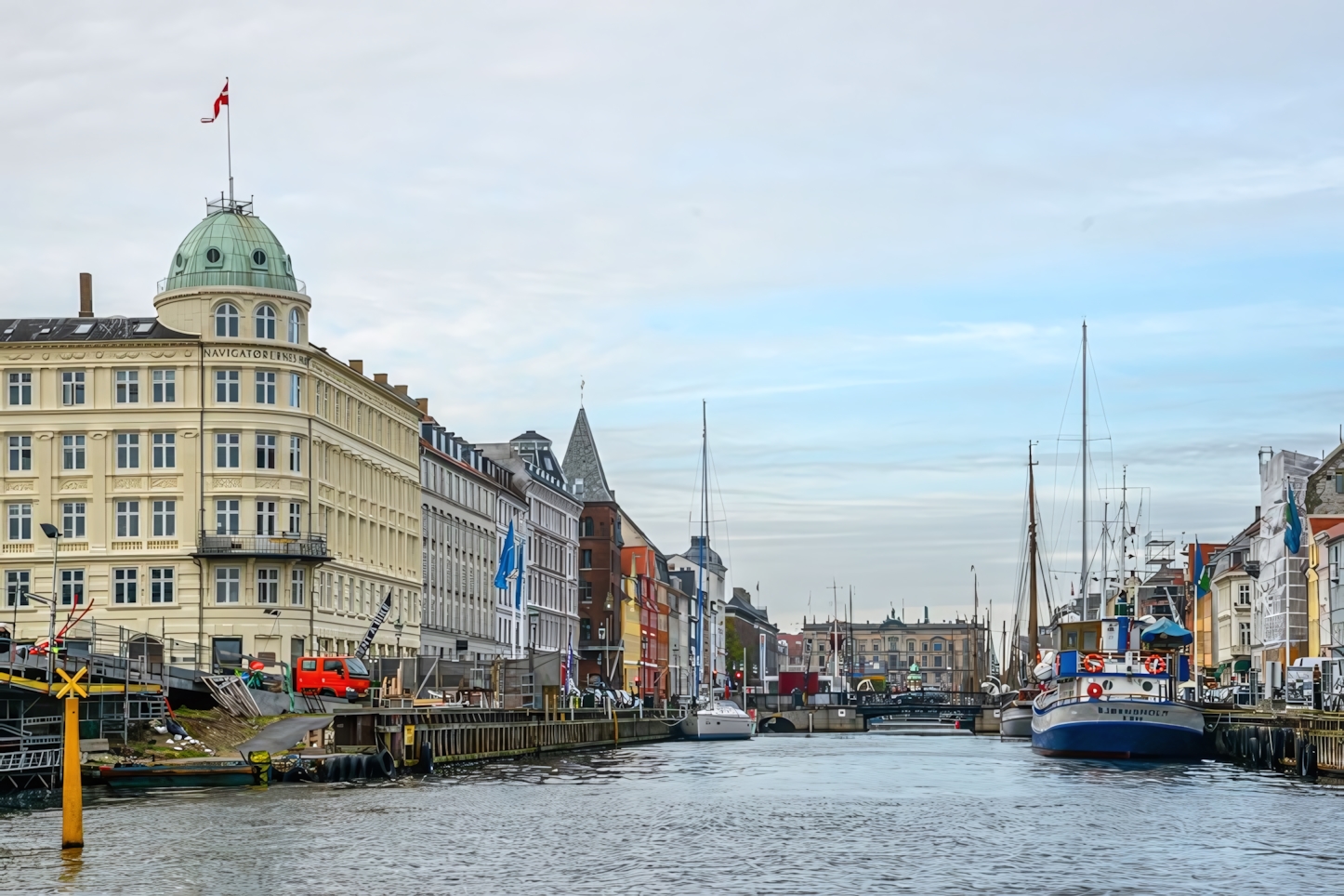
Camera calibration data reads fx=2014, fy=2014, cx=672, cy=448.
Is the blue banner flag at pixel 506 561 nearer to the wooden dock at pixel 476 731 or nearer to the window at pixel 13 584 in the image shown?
the wooden dock at pixel 476 731

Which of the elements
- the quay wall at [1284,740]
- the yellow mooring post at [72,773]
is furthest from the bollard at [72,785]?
the quay wall at [1284,740]

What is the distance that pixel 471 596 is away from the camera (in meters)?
149

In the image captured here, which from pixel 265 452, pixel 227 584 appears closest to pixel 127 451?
pixel 265 452

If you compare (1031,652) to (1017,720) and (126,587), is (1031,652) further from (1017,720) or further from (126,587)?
(126,587)

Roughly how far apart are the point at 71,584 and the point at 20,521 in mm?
4441

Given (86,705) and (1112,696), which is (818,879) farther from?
(1112,696)

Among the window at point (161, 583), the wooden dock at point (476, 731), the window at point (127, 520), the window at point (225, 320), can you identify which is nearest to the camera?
the wooden dock at point (476, 731)

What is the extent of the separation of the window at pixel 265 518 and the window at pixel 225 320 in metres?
9.16

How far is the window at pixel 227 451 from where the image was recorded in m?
107

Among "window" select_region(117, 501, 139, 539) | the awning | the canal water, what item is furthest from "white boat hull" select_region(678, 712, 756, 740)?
the canal water

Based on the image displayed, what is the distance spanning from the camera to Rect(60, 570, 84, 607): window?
106062 mm

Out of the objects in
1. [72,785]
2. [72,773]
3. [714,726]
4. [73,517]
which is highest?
[73,517]

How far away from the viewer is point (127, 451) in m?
107

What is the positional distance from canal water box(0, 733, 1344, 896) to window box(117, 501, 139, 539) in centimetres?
3526
